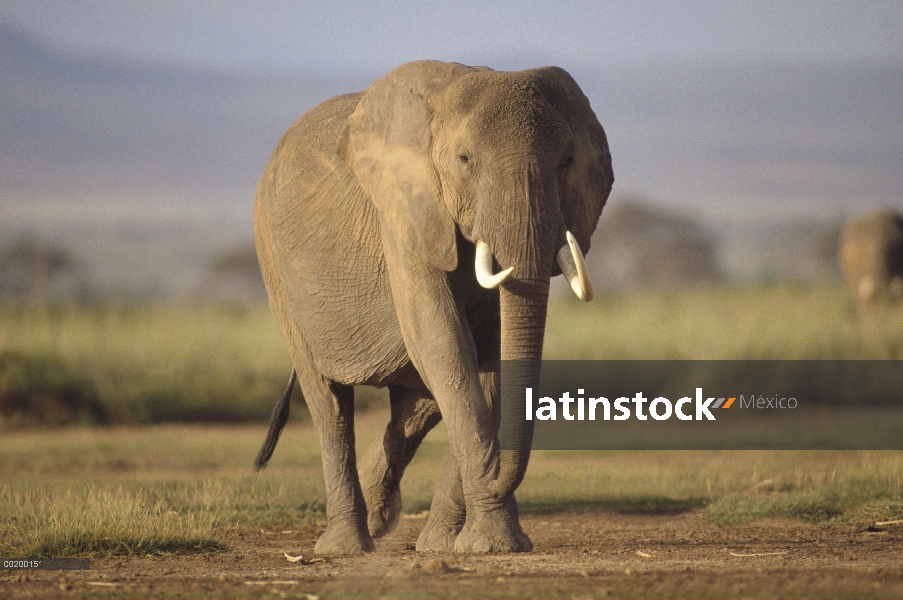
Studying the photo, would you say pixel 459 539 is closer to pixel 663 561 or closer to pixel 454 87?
pixel 663 561

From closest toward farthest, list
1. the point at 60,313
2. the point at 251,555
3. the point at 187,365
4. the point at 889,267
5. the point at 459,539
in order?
the point at 459,539 → the point at 251,555 → the point at 187,365 → the point at 60,313 → the point at 889,267

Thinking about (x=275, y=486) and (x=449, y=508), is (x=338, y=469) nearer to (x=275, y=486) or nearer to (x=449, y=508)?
(x=449, y=508)

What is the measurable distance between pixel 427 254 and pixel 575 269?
83cm

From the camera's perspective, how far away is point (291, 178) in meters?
7.62

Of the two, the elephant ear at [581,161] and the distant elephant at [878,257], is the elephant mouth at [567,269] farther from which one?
the distant elephant at [878,257]

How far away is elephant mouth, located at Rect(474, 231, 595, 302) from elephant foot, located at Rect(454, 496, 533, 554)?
118 centimetres

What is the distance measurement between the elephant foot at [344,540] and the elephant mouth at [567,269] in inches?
90.5

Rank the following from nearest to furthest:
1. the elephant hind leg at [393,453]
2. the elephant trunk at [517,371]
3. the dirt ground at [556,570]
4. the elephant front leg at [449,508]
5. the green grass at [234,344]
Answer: the dirt ground at [556,570] → the elephant trunk at [517,371] → the elephant front leg at [449,508] → the elephant hind leg at [393,453] → the green grass at [234,344]

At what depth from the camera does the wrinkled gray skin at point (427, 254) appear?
5.80m

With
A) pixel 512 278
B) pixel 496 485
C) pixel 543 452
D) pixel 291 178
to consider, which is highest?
pixel 291 178

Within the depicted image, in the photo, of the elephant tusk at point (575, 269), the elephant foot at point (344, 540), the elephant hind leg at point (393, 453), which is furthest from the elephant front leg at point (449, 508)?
the elephant tusk at point (575, 269)

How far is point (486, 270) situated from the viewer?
570 centimetres

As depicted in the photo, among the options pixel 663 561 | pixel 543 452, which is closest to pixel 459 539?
pixel 663 561

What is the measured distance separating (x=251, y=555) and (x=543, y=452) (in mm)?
6988
